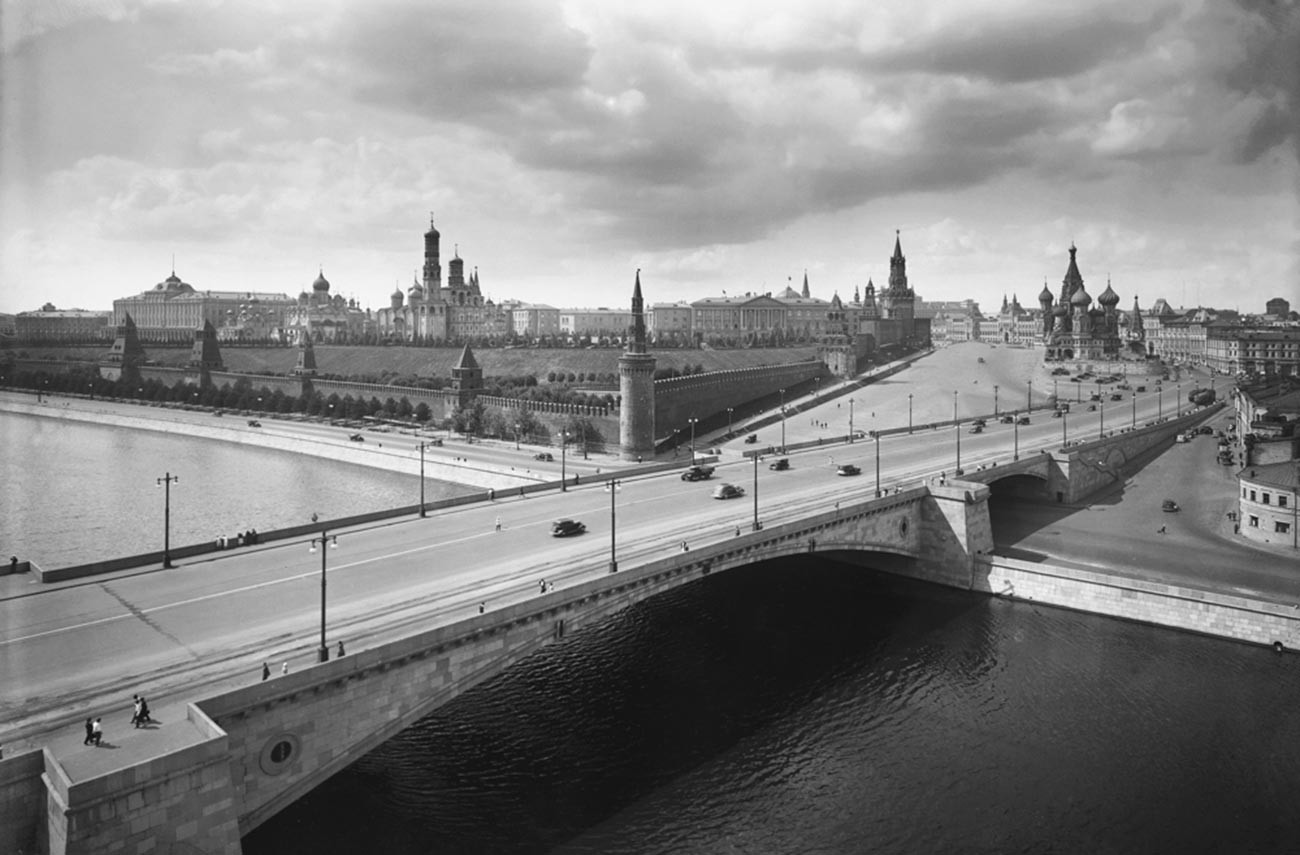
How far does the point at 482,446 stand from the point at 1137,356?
97025mm

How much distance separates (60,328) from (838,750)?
183045 mm

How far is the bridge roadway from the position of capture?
827 inches

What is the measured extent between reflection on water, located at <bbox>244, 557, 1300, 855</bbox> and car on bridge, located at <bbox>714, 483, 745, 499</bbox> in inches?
248

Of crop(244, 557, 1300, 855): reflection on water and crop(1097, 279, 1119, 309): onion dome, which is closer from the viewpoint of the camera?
crop(244, 557, 1300, 855): reflection on water

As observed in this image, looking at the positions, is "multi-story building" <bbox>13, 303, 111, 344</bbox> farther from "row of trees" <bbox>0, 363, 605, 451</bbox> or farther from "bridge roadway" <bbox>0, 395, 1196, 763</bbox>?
"bridge roadway" <bbox>0, 395, 1196, 763</bbox>

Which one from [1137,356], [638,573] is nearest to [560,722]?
[638,573]

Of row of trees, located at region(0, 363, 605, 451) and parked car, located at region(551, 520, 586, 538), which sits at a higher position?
row of trees, located at region(0, 363, 605, 451)

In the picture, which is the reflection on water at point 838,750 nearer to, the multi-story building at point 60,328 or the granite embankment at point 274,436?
the granite embankment at point 274,436

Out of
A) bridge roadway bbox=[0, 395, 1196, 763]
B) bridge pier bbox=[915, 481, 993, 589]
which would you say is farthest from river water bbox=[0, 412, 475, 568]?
bridge pier bbox=[915, 481, 993, 589]

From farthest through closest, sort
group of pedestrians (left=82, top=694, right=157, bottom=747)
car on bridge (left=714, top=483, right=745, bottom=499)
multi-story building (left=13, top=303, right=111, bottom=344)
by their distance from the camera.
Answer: multi-story building (left=13, top=303, right=111, bottom=344) < car on bridge (left=714, top=483, right=745, bottom=499) < group of pedestrians (left=82, top=694, right=157, bottom=747)

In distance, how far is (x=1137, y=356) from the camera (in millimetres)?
129750

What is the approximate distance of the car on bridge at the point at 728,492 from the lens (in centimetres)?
4447

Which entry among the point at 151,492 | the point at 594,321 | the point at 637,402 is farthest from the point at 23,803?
the point at 594,321

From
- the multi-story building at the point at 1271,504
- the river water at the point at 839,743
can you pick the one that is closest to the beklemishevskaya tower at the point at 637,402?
the river water at the point at 839,743
